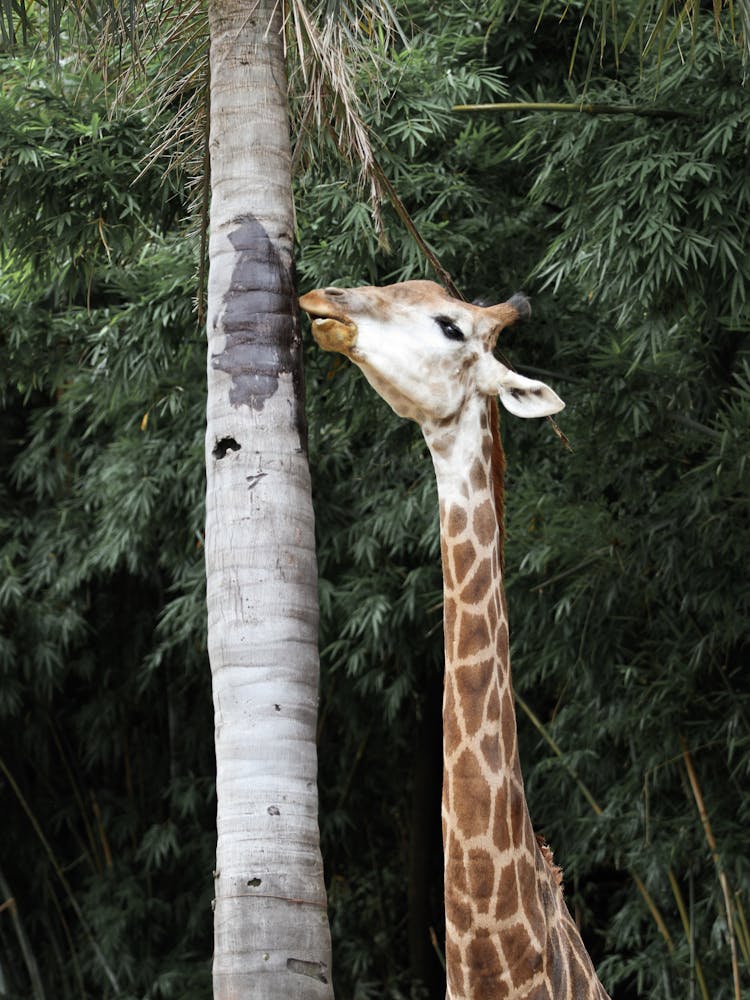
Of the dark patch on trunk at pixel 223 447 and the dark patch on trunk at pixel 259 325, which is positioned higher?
the dark patch on trunk at pixel 259 325

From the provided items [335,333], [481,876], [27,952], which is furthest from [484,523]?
[27,952]

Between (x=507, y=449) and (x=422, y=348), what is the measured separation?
7.24 feet

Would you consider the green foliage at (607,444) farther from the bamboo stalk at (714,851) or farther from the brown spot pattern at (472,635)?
the brown spot pattern at (472,635)

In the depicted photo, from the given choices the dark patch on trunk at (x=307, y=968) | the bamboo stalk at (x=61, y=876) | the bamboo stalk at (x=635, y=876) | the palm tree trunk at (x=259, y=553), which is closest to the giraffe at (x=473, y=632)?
the palm tree trunk at (x=259, y=553)

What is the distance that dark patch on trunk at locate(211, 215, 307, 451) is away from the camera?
231cm

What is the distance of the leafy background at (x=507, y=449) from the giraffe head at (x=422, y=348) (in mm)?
984

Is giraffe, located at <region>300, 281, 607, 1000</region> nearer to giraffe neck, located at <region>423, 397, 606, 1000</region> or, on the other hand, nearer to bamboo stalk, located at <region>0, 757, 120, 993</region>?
giraffe neck, located at <region>423, 397, 606, 1000</region>

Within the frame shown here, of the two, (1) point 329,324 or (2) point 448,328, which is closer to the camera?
(1) point 329,324

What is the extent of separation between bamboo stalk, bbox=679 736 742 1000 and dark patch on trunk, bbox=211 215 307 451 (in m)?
2.29

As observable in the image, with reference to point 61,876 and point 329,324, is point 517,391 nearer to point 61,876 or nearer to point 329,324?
point 329,324

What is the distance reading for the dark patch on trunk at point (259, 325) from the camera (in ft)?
7.57

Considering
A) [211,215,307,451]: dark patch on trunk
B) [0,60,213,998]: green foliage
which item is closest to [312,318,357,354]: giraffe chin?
[211,215,307,451]: dark patch on trunk

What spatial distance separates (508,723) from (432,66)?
2460 mm

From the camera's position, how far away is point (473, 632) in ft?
7.71
